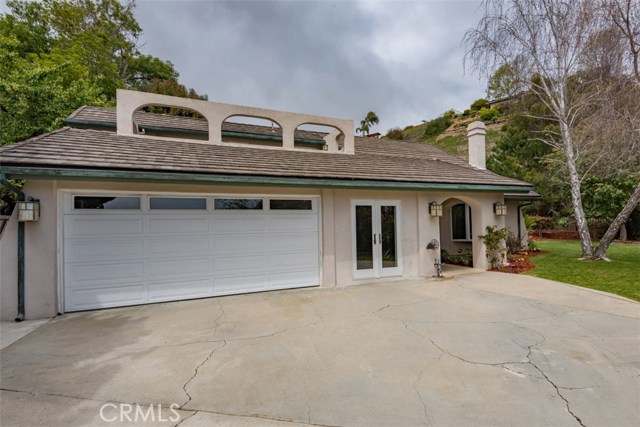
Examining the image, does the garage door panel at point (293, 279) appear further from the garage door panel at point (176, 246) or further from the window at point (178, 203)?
the window at point (178, 203)

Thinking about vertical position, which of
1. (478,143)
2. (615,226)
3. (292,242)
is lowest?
(292,242)

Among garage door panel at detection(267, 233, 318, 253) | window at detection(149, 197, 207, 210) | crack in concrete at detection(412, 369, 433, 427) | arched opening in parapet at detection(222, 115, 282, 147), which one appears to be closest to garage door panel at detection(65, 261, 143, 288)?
window at detection(149, 197, 207, 210)

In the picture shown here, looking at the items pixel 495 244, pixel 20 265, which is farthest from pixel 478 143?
pixel 20 265

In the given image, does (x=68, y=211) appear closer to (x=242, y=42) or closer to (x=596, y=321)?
(x=596, y=321)

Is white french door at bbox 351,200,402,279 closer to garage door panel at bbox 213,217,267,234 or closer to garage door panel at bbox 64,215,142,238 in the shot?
garage door panel at bbox 213,217,267,234

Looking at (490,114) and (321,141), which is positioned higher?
(490,114)

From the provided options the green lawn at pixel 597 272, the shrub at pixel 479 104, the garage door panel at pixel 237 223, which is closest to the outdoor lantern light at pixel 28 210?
the garage door panel at pixel 237 223

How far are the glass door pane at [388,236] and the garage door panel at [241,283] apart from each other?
137 inches

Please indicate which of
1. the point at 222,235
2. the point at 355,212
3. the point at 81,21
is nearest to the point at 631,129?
the point at 355,212

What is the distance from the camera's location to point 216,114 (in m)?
8.92

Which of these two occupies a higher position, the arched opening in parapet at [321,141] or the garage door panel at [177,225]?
the arched opening in parapet at [321,141]

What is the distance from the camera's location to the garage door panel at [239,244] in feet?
23.5

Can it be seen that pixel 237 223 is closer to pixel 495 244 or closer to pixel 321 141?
pixel 321 141

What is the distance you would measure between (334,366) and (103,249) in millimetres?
5455
